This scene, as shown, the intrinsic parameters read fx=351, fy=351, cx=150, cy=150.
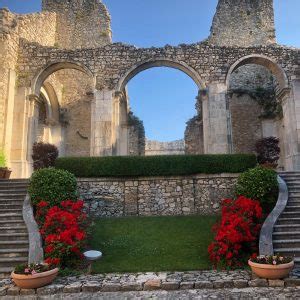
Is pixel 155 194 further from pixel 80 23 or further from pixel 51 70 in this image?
pixel 80 23

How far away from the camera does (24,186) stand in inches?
433

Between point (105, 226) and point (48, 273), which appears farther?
point (105, 226)

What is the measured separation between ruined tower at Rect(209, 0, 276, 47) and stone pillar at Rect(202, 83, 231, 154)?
9.05 m

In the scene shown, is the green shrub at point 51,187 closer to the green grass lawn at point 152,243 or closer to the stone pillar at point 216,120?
the green grass lawn at point 152,243

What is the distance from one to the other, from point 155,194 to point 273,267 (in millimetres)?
5674

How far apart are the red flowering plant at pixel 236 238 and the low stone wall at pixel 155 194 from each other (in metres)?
2.83

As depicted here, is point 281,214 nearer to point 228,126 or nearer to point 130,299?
point 130,299

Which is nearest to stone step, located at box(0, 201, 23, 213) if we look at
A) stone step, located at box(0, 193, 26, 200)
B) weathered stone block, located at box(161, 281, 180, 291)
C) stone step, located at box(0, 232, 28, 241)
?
stone step, located at box(0, 193, 26, 200)

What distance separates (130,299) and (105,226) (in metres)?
4.18

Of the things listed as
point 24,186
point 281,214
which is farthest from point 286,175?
point 24,186

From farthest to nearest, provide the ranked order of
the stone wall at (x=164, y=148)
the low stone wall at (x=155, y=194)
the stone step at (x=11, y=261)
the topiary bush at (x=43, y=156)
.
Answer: the stone wall at (x=164, y=148) → the topiary bush at (x=43, y=156) → the low stone wall at (x=155, y=194) → the stone step at (x=11, y=261)

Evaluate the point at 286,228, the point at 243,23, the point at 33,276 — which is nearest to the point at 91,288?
the point at 33,276

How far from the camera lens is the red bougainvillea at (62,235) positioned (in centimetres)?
739

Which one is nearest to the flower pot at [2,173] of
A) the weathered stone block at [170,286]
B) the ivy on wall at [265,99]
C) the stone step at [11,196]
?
the stone step at [11,196]
